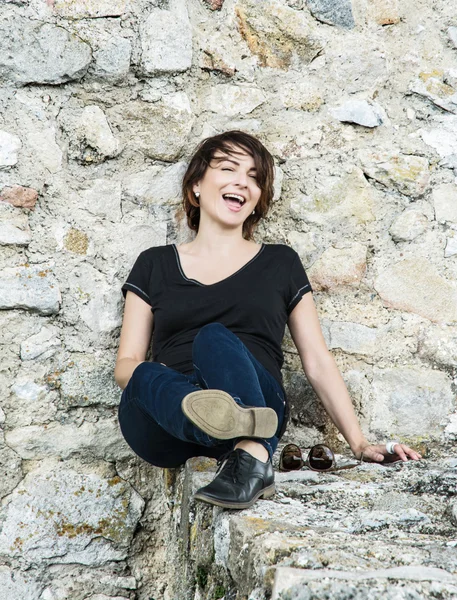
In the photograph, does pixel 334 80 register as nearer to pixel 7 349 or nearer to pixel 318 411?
pixel 318 411

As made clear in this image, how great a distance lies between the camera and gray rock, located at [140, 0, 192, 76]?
2.46 m

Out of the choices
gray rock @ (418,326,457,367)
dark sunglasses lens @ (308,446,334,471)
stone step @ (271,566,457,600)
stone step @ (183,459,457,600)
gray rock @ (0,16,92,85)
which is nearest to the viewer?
stone step @ (271,566,457,600)

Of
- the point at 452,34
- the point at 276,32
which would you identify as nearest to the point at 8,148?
the point at 276,32

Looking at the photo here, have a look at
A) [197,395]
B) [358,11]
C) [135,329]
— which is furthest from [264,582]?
[358,11]

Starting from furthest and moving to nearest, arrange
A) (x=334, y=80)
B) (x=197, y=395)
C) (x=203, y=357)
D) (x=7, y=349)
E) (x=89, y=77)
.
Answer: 1. (x=334, y=80)
2. (x=89, y=77)
3. (x=7, y=349)
4. (x=203, y=357)
5. (x=197, y=395)

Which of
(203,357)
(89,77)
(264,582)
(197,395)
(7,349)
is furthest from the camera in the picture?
(89,77)

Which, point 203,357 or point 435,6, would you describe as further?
point 435,6

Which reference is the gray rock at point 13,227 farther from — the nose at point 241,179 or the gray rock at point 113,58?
the nose at point 241,179

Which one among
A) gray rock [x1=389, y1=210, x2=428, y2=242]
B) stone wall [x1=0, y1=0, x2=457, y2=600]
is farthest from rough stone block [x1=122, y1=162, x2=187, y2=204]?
gray rock [x1=389, y1=210, x2=428, y2=242]

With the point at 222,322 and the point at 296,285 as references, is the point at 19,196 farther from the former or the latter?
the point at 296,285

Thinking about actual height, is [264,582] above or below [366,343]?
below

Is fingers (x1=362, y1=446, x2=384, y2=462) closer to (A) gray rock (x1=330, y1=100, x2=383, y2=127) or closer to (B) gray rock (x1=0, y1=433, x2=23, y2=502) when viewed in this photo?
(B) gray rock (x1=0, y1=433, x2=23, y2=502)

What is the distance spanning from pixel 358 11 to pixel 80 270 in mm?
1505

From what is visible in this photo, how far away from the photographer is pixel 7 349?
7.41 feet
